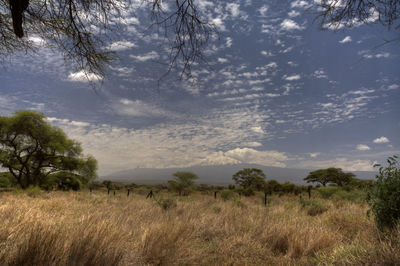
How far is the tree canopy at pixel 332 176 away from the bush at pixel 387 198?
49948mm

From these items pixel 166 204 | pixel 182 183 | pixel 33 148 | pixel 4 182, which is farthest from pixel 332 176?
pixel 4 182

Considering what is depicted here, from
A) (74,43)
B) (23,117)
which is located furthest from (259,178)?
(74,43)

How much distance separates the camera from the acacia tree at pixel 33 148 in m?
25.6

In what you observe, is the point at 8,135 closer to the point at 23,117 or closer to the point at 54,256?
the point at 23,117

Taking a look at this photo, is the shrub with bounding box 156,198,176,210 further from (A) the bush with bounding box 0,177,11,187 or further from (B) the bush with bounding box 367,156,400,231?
(A) the bush with bounding box 0,177,11,187

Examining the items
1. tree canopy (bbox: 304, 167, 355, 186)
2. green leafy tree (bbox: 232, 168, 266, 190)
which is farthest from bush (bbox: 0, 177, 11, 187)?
tree canopy (bbox: 304, 167, 355, 186)

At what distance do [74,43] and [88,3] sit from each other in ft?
3.87

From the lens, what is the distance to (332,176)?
48750 mm

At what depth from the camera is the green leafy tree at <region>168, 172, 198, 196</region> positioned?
1496 inches

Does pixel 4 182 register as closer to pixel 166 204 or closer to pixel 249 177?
pixel 166 204

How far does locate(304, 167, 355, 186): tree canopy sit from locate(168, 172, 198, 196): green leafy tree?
3373 cm

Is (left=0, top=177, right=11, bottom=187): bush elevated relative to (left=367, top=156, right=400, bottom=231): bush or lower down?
lower down

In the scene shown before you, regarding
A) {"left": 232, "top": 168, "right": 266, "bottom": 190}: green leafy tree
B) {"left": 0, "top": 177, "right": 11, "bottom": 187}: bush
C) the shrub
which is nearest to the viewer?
the shrub

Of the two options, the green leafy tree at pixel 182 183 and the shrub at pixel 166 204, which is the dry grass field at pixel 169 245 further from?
the green leafy tree at pixel 182 183
